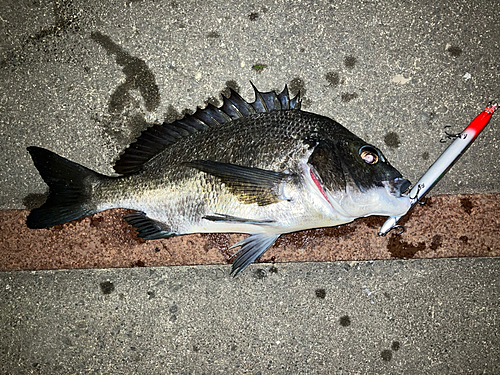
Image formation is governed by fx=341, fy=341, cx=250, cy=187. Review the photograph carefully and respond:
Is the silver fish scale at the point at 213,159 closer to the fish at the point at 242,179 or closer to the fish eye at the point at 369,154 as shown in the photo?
the fish at the point at 242,179

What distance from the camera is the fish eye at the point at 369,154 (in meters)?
1.94

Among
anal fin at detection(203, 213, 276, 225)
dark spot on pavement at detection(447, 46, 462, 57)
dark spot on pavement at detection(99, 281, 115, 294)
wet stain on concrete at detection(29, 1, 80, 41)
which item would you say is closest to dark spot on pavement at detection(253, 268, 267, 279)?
anal fin at detection(203, 213, 276, 225)

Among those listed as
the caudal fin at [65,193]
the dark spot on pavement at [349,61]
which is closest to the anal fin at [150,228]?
the caudal fin at [65,193]

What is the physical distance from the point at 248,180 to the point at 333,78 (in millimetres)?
1201

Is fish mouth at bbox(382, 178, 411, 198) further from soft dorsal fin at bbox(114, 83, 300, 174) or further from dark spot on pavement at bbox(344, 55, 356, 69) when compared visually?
dark spot on pavement at bbox(344, 55, 356, 69)

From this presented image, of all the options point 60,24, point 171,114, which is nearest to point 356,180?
point 171,114

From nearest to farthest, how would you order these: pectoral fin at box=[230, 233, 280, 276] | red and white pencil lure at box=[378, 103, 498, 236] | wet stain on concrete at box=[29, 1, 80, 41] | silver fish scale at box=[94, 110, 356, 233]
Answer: silver fish scale at box=[94, 110, 356, 233] → pectoral fin at box=[230, 233, 280, 276] → red and white pencil lure at box=[378, 103, 498, 236] → wet stain on concrete at box=[29, 1, 80, 41]

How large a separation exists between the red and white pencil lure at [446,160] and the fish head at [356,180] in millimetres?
402

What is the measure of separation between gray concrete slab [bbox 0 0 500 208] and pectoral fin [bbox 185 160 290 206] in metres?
0.87

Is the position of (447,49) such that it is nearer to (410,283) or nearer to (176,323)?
(410,283)

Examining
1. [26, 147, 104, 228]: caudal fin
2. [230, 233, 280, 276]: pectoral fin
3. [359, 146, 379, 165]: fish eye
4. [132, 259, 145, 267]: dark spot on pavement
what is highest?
[359, 146, 379, 165]: fish eye

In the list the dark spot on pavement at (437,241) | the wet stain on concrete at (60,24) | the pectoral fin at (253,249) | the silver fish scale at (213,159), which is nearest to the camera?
the silver fish scale at (213,159)

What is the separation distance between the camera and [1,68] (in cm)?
264

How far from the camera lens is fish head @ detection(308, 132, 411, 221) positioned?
1886 millimetres
